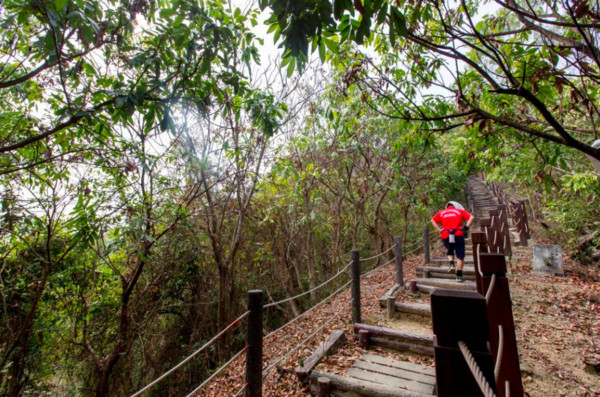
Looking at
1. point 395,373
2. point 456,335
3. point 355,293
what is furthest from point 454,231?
point 456,335

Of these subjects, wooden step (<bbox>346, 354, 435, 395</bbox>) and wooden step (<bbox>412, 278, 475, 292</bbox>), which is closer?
wooden step (<bbox>346, 354, 435, 395</bbox>)

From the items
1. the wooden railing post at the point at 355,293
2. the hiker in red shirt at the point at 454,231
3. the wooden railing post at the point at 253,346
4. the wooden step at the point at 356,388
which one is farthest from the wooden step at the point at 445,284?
the wooden railing post at the point at 253,346

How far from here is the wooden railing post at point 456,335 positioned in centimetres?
114

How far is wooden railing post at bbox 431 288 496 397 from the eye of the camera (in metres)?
1.14

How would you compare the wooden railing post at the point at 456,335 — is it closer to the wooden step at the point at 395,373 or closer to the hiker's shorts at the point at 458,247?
the wooden step at the point at 395,373

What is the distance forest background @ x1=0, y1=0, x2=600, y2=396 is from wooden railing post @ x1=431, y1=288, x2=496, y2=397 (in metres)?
1.36

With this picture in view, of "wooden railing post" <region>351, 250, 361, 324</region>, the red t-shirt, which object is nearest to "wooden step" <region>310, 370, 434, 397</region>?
"wooden railing post" <region>351, 250, 361, 324</region>

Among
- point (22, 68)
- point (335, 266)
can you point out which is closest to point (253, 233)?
point (335, 266)

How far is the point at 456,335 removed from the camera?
46.1 inches

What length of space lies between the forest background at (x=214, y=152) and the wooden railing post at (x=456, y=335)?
136cm

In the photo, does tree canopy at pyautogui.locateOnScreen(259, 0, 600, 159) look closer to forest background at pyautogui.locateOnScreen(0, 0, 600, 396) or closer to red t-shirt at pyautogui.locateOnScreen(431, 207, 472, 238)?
forest background at pyautogui.locateOnScreen(0, 0, 600, 396)

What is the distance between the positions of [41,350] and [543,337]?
10.8m

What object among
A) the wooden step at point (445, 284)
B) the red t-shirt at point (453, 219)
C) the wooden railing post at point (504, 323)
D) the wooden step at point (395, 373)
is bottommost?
the wooden step at point (395, 373)

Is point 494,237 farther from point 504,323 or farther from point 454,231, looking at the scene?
point 504,323
